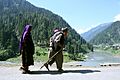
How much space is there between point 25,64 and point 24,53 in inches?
23.0

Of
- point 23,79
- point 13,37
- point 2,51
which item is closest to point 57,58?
point 23,79

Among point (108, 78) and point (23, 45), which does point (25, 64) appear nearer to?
point (23, 45)

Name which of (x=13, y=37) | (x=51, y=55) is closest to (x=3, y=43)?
(x=13, y=37)

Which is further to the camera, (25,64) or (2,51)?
(2,51)

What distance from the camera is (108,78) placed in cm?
1364

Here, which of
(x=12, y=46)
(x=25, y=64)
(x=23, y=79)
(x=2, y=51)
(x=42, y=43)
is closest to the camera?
(x=23, y=79)

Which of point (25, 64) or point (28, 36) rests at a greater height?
point (28, 36)

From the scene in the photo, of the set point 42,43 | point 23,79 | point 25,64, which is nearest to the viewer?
point 23,79

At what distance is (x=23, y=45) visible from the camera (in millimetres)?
16344

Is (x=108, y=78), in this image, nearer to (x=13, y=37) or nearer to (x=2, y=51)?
(x=2, y=51)

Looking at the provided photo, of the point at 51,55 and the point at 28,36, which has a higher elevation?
the point at 28,36

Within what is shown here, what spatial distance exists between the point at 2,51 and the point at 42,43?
170 feet

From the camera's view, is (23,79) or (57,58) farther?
(57,58)

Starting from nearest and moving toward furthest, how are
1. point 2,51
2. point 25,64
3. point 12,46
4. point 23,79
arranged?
point 23,79 → point 25,64 → point 2,51 → point 12,46
